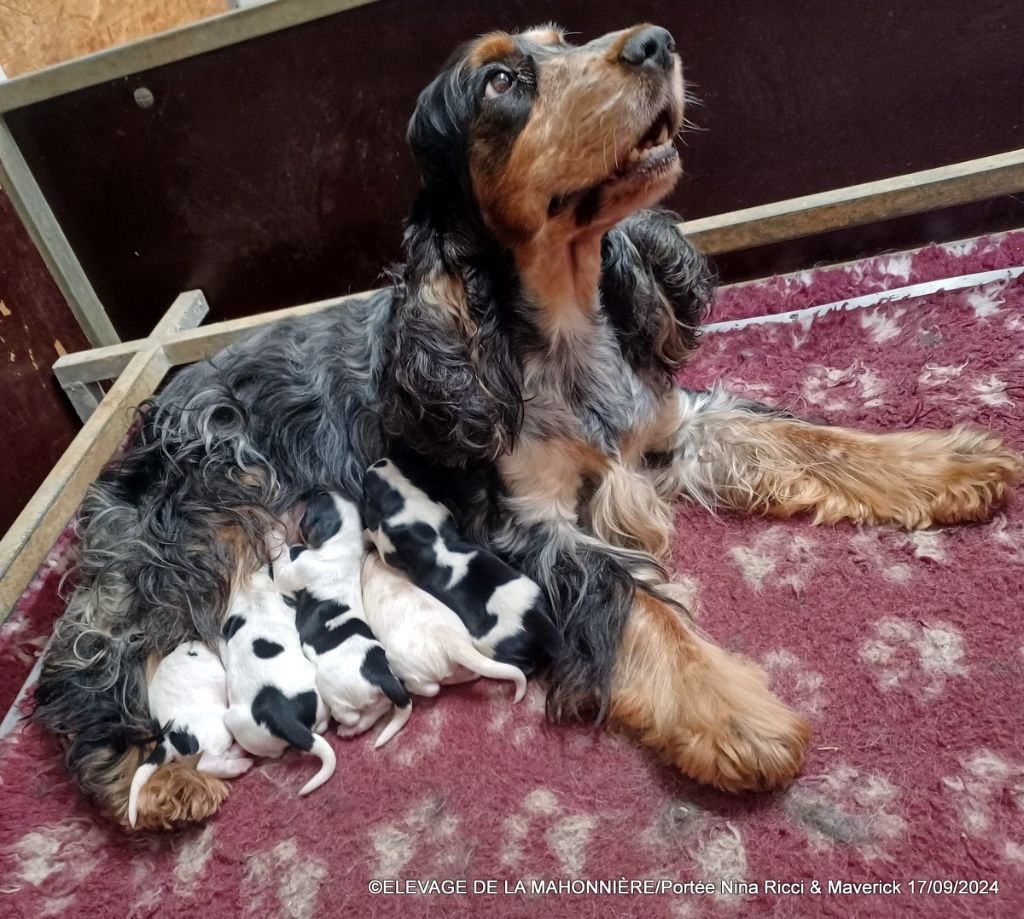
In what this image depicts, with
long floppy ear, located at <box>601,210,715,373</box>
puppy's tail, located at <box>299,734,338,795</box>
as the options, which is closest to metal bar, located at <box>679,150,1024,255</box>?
long floppy ear, located at <box>601,210,715,373</box>

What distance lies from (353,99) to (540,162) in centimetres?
160

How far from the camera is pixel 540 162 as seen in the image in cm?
174

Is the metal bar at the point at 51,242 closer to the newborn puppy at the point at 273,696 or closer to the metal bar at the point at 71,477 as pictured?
the metal bar at the point at 71,477

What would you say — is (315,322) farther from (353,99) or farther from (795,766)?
(795,766)

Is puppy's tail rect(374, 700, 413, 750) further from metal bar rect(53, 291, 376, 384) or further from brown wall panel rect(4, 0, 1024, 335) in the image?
brown wall panel rect(4, 0, 1024, 335)

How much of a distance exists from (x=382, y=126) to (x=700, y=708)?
244cm

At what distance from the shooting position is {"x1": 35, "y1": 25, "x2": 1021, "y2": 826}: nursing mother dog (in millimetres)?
1735

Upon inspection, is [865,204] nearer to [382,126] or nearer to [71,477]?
[382,126]

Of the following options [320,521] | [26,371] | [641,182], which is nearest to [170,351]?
[26,371]

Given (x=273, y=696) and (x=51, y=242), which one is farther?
(x=51, y=242)

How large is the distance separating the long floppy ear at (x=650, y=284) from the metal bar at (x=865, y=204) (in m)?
0.54

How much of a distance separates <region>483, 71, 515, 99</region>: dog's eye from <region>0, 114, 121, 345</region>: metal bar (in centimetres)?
244

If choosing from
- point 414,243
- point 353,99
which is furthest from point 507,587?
point 353,99

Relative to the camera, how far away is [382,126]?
10.0ft
